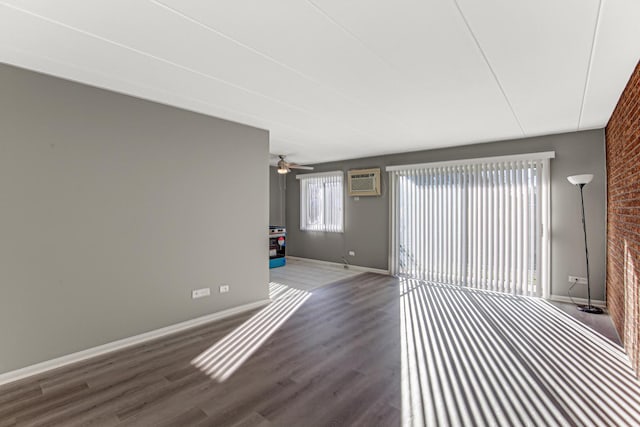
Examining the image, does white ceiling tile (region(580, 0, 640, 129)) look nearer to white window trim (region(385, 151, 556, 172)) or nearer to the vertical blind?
white window trim (region(385, 151, 556, 172))

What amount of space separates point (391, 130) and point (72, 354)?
14.1ft

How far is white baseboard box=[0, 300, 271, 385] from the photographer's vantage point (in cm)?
248

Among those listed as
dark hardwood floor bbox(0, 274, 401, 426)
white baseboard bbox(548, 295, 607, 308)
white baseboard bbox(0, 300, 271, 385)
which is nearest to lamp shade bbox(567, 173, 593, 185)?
white baseboard bbox(548, 295, 607, 308)

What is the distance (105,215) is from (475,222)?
16.6 ft

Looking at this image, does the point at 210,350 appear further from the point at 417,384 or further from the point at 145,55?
the point at 145,55

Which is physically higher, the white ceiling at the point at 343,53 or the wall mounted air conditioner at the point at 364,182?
the white ceiling at the point at 343,53

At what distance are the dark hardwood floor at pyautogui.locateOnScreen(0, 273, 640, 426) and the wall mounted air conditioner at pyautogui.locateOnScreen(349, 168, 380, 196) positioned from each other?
314 centimetres

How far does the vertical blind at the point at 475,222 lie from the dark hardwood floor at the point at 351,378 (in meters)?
1.13

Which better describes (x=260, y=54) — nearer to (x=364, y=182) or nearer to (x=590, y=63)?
(x=590, y=63)

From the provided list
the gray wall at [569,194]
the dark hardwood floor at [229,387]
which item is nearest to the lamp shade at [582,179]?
the gray wall at [569,194]

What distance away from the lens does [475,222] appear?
5.19 meters

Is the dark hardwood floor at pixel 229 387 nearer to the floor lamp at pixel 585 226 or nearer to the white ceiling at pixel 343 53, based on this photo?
the white ceiling at pixel 343 53

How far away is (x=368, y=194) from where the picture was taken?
6.57 meters

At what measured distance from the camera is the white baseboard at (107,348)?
2.48 meters
